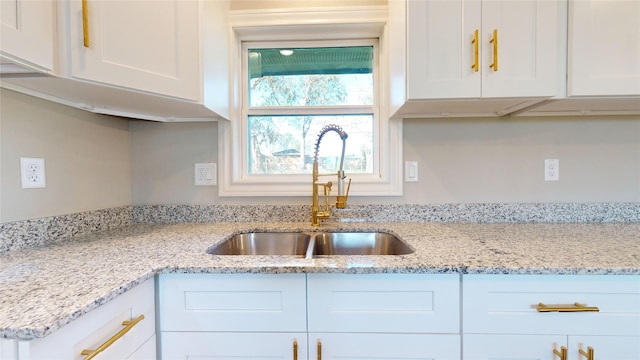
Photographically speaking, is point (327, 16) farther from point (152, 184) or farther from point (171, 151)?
point (152, 184)

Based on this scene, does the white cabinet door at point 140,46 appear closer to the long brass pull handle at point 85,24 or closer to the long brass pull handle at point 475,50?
the long brass pull handle at point 85,24

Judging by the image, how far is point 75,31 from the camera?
2.92 ft

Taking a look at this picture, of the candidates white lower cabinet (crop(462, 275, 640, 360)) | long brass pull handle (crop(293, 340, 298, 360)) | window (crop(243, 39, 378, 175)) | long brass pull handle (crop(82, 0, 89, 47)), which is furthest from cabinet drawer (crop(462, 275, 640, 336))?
long brass pull handle (crop(82, 0, 89, 47))

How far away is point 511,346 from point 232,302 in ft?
2.79

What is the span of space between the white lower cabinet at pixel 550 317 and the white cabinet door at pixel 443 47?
0.71 meters

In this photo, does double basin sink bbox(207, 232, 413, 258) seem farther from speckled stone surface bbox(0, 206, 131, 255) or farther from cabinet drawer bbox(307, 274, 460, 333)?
speckled stone surface bbox(0, 206, 131, 255)

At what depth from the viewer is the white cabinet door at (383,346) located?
0.88 metres

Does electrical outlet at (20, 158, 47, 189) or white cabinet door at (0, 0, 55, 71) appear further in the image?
electrical outlet at (20, 158, 47, 189)

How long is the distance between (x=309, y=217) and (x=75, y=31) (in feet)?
3.75

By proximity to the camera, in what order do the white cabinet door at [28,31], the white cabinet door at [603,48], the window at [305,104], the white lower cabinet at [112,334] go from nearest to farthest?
the white lower cabinet at [112,334] → the white cabinet door at [28,31] → the white cabinet door at [603,48] → the window at [305,104]

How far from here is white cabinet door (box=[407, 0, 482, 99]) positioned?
112cm

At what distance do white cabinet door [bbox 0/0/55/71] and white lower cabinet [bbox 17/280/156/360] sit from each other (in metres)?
0.69

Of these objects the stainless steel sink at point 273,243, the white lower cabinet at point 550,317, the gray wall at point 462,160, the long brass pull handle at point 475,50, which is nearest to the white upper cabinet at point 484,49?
the long brass pull handle at point 475,50

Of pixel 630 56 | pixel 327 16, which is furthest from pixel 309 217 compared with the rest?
pixel 630 56
